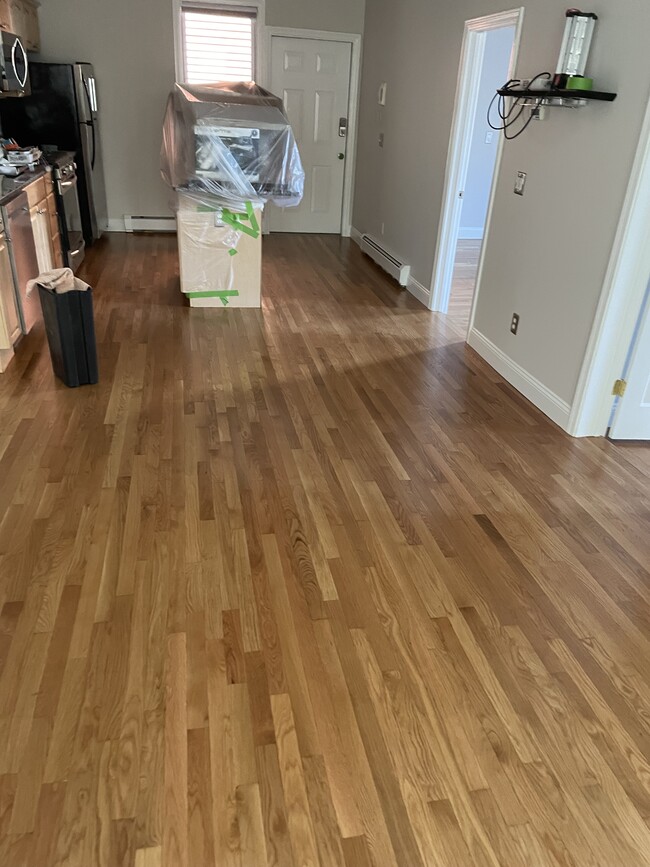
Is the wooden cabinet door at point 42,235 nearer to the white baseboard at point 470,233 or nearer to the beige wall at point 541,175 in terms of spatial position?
the beige wall at point 541,175

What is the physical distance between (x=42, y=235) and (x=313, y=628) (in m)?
3.77

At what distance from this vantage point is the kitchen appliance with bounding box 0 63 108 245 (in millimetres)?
5555

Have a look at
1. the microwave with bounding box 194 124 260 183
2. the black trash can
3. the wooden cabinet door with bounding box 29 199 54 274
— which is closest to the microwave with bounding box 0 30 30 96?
the wooden cabinet door with bounding box 29 199 54 274

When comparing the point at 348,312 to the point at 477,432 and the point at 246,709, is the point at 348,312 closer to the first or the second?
the point at 477,432

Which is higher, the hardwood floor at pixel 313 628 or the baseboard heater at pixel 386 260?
the baseboard heater at pixel 386 260

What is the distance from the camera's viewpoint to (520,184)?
369 centimetres

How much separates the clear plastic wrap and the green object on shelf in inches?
80.0

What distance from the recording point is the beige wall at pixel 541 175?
9.30 feet

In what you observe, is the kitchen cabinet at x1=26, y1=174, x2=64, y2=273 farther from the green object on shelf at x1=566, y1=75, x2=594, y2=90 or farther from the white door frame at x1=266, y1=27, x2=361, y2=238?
the green object on shelf at x1=566, y1=75, x2=594, y2=90

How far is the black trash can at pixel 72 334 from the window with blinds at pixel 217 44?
431cm

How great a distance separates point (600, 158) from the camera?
9.69ft

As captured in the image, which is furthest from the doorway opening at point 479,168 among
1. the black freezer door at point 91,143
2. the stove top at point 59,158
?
the black freezer door at point 91,143

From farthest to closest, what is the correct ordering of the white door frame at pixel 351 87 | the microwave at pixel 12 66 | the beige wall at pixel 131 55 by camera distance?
the white door frame at pixel 351 87, the beige wall at pixel 131 55, the microwave at pixel 12 66

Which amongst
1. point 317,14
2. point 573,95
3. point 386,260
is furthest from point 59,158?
point 573,95
